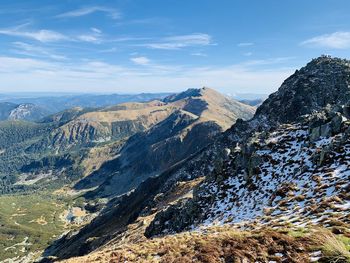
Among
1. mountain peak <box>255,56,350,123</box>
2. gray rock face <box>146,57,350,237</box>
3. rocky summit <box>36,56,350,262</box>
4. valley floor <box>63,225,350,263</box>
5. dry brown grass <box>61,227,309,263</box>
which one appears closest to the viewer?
valley floor <box>63,225,350,263</box>

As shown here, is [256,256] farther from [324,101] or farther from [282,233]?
[324,101]

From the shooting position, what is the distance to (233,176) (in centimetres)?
4809

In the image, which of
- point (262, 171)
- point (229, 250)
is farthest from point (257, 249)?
point (262, 171)

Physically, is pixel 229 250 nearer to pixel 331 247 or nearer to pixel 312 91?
pixel 331 247

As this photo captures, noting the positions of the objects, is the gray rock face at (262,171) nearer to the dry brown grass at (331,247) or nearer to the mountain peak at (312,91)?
the dry brown grass at (331,247)

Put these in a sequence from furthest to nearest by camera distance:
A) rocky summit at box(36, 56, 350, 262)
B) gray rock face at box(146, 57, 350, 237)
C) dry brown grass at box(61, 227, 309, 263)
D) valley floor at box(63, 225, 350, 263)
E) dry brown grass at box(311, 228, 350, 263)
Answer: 1. gray rock face at box(146, 57, 350, 237)
2. rocky summit at box(36, 56, 350, 262)
3. dry brown grass at box(61, 227, 309, 263)
4. valley floor at box(63, 225, 350, 263)
5. dry brown grass at box(311, 228, 350, 263)

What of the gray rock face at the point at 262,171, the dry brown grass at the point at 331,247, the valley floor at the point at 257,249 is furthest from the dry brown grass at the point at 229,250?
the gray rock face at the point at 262,171

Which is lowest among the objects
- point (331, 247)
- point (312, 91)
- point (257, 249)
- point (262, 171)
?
point (257, 249)

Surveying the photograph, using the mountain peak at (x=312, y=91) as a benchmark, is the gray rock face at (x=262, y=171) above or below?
below

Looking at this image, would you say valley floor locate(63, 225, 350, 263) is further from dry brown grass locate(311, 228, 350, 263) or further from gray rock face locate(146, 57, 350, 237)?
gray rock face locate(146, 57, 350, 237)

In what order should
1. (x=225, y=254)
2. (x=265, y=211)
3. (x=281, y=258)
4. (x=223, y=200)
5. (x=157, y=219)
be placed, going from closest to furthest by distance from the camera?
1. (x=281, y=258)
2. (x=225, y=254)
3. (x=265, y=211)
4. (x=223, y=200)
5. (x=157, y=219)

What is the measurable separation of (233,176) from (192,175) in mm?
99785

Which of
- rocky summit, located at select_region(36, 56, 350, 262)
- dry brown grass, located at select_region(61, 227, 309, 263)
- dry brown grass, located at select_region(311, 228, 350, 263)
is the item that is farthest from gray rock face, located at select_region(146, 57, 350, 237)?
dry brown grass, located at select_region(311, 228, 350, 263)

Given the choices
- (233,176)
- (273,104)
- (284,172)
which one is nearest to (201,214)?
(233,176)
